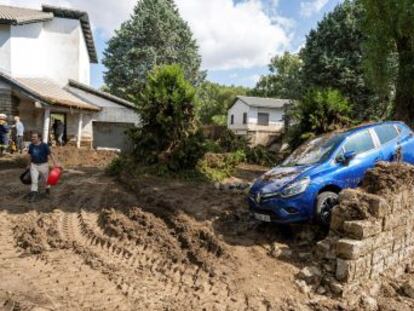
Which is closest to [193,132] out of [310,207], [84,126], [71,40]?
[310,207]

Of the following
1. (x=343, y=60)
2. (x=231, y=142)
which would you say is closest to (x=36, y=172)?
(x=231, y=142)

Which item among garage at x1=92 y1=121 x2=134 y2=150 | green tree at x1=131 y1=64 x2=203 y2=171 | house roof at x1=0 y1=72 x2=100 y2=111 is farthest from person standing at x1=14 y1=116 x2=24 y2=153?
green tree at x1=131 y1=64 x2=203 y2=171

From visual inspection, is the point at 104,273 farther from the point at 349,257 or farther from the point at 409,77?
the point at 409,77

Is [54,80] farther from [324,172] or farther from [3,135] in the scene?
[324,172]

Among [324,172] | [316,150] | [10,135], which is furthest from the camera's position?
[10,135]

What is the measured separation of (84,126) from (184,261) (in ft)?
56.6

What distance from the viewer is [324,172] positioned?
6711 mm

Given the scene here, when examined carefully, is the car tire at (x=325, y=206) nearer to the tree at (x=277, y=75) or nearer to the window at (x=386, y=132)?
the window at (x=386, y=132)

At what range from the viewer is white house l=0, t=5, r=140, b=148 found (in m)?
18.2

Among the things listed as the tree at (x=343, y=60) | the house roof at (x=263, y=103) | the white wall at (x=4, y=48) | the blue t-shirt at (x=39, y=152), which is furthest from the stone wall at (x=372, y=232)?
the house roof at (x=263, y=103)

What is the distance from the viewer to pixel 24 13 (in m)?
21.0

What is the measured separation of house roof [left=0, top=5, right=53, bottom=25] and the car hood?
17043mm

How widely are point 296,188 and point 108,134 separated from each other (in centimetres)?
1733

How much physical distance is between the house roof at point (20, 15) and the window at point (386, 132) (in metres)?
18.0
